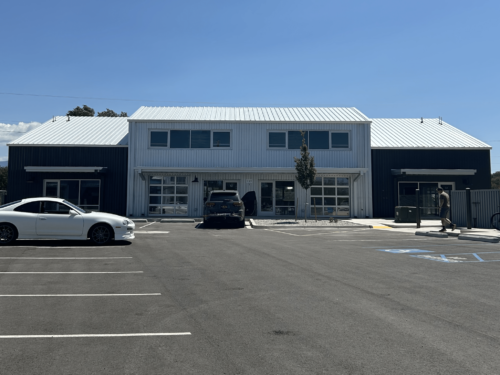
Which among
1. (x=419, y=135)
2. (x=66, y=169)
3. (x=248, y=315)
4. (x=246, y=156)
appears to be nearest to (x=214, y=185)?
(x=246, y=156)

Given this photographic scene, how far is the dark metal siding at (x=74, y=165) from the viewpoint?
2753 cm

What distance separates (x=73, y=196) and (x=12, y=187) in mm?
3850

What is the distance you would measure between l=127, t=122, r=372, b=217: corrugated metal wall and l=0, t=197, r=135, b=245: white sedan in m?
13.8

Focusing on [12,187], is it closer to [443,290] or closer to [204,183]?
[204,183]

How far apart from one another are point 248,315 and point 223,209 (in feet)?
49.5

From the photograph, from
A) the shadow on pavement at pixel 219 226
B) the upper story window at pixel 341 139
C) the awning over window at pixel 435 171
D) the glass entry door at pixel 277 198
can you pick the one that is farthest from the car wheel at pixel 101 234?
the awning over window at pixel 435 171

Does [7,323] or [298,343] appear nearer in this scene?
[298,343]

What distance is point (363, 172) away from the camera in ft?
89.3

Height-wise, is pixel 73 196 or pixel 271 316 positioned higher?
pixel 73 196

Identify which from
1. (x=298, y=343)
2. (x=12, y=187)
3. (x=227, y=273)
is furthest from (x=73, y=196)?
(x=298, y=343)

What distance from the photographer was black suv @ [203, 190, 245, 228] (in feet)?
67.1

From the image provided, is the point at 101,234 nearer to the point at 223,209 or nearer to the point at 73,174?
the point at 223,209

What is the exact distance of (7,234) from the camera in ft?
43.0

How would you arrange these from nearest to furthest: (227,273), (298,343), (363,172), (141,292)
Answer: (298,343), (141,292), (227,273), (363,172)
